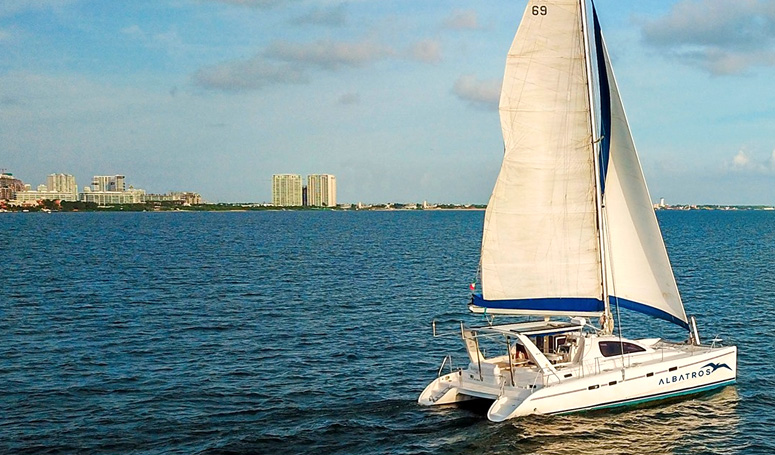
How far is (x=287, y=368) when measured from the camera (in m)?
32.9

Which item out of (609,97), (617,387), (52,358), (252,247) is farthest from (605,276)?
(252,247)

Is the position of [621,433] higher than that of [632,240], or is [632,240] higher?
[632,240]

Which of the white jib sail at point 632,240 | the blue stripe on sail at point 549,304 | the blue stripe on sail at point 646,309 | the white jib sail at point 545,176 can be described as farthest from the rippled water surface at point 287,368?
the white jib sail at point 545,176

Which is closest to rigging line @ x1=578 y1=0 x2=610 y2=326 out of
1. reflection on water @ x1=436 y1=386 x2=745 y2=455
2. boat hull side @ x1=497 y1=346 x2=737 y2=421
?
boat hull side @ x1=497 y1=346 x2=737 y2=421

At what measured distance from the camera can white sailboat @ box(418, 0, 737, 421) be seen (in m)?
26.7

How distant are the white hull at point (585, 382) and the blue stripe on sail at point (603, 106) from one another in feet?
21.5

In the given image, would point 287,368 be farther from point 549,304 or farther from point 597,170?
point 597,170

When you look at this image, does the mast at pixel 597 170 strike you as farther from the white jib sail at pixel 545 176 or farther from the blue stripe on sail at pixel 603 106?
the blue stripe on sail at pixel 603 106

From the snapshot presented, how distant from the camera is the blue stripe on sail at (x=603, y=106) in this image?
28641 millimetres

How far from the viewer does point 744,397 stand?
2841 cm

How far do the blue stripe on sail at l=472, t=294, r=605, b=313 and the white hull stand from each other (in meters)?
1.97

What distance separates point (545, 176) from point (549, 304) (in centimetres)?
466

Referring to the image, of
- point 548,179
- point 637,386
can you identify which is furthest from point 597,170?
point 637,386

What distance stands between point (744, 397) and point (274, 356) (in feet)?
64.0
